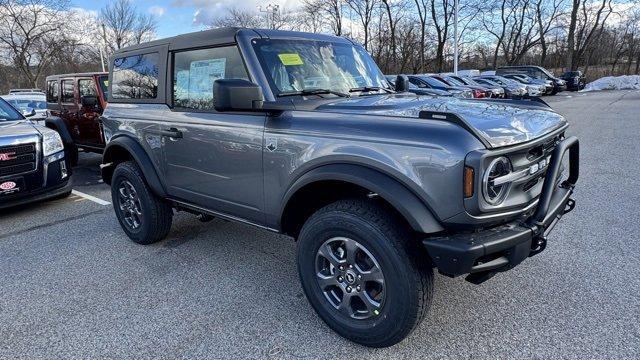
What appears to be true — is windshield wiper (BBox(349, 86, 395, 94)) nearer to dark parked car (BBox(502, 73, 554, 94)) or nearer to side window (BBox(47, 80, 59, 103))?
side window (BBox(47, 80, 59, 103))

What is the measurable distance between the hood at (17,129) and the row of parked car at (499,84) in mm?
9989

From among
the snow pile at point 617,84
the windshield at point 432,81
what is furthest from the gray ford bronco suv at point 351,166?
the snow pile at point 617,84

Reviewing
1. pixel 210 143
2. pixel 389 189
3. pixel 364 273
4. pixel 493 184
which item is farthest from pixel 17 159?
pixel 493 184

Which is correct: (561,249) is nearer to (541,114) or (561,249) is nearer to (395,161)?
(541,114)

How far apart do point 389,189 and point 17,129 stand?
5.53 metres

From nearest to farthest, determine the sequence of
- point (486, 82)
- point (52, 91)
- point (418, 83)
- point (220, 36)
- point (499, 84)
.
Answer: point (220, 36) → point (52, 91) → point (418, 83) → point (499, 84) → point (486, 82)

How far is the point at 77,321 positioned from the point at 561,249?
3906mm

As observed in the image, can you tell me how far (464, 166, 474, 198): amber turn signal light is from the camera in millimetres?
2066

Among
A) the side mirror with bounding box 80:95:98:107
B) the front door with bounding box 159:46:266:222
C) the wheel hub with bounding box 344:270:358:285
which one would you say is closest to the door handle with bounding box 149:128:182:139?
the front door with bounding box 159:46:266:222

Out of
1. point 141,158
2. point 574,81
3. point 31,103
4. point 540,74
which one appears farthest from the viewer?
point 574,81

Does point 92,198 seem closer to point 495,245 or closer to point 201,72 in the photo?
point 201,72

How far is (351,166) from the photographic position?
8.07 ft

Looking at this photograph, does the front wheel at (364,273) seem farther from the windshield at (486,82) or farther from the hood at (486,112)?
the windshield at (486,82)

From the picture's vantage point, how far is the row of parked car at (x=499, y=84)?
17.5 m
